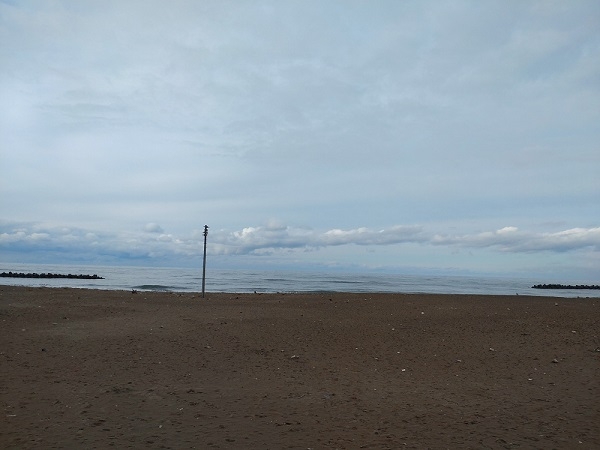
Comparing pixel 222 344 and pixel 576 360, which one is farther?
pixel 222 344

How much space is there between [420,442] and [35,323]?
1458cm

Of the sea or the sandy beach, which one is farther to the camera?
the sea

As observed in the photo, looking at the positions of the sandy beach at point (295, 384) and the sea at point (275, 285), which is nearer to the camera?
the sandy beach at point (295, 384)

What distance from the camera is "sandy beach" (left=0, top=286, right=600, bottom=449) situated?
6305 millimetres

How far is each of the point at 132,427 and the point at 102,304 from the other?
18130 mm

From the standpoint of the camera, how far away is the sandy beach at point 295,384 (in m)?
6.30

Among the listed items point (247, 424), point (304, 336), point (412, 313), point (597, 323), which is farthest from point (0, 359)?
point (597, 323)

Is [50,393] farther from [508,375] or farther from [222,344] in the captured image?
[508,375]

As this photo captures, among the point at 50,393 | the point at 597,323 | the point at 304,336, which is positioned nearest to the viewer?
the point at 50,393

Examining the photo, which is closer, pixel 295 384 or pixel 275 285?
pixel 295 384

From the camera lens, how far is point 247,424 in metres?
6.71

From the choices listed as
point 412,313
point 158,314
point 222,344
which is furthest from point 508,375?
point 158,314

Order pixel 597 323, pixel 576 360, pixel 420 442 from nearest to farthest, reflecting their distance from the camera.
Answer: pixel 420 442, pixel 576 360, pixel 597 323

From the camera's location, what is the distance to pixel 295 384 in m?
8.97
